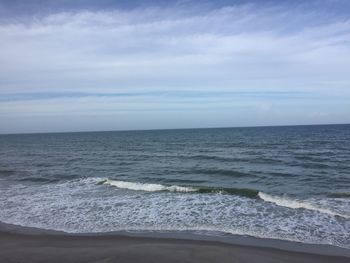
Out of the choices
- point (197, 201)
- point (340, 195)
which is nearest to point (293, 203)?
point (340, 195)

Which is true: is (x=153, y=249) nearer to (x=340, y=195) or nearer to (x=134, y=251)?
(x=134, y=251)

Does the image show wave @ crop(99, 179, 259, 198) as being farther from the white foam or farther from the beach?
the beach

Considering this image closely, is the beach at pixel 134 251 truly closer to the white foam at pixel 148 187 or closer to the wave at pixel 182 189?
the wave at pixel 182 189

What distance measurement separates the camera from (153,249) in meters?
9.96

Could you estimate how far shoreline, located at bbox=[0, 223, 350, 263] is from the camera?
30.4ft

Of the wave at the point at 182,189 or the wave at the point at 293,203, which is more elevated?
the wave at the point at 182,189

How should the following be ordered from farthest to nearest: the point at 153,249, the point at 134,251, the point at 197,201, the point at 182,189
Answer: the point at 182,189, the point at 197,201, the point at 153,249, the point at 134,251

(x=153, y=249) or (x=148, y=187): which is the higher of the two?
(x=148, y=187)

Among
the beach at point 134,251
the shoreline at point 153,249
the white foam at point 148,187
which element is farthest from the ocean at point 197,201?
the beach at point 134,251

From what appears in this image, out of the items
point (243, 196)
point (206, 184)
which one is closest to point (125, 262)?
point (243, 196)

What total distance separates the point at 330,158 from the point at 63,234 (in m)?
25.3

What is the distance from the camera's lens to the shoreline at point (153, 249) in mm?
9266

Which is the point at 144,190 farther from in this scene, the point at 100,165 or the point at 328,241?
the point at 100,165

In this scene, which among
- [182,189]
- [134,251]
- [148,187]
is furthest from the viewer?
[148,187]
